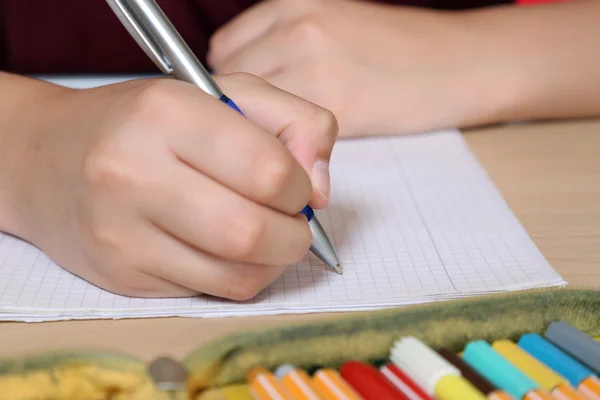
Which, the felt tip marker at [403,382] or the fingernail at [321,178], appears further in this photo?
the fingernail at [321,178]

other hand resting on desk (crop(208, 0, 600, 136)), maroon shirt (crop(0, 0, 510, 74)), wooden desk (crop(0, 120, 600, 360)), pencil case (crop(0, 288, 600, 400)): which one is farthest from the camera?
maroon shirt (crop(0, 0, 510, 74))

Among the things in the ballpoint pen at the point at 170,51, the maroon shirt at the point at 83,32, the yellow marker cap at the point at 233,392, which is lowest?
the maroon shirt at the point at 83,32

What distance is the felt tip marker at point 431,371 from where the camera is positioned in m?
0.27

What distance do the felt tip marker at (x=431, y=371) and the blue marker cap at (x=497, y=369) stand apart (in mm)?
15

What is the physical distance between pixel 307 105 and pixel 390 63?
261 mm

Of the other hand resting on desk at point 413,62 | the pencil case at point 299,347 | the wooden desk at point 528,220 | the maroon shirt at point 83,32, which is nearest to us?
the pencil case at point 299,347

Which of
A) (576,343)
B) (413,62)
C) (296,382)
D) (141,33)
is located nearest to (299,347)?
(296,382)

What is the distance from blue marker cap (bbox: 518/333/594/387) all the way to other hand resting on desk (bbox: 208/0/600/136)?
0.35 metres

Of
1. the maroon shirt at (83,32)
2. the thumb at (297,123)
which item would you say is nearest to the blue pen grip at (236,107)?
the thumb at (297,123)

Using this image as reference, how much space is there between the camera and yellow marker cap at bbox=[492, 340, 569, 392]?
28 cm

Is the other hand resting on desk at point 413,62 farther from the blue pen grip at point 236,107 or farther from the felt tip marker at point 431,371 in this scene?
the felt tip marker at point 431,371

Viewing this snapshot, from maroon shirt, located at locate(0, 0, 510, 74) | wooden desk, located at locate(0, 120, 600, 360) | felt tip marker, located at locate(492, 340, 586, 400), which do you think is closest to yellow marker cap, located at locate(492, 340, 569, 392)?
felt tip marker, located at locate(492, 340, 586, 400)

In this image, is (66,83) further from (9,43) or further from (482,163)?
(482,163)

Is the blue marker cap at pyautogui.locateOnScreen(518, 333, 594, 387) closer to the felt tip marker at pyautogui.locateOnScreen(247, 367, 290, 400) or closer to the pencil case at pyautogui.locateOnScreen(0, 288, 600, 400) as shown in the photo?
the pencil case at pyautogui.locateOnScreen(0, 288, 600, 400)
